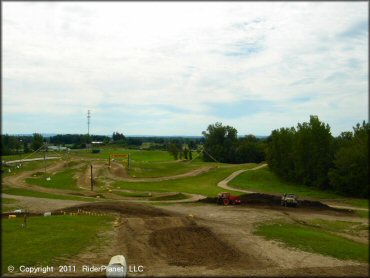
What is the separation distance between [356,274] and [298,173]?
49380 millimetres

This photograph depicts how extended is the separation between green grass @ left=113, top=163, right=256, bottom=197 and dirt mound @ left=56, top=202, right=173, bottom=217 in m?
17.9

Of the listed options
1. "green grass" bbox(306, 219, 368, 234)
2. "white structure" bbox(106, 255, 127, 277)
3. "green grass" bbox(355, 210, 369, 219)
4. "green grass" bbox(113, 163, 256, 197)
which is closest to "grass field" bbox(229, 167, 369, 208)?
"green grass" bbox(355, 210, 369, 219)

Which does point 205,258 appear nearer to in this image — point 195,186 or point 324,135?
point 324,135

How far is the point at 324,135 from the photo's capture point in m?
58.8

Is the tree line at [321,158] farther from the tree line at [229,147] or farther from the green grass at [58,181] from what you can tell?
the tree line at [229,147]

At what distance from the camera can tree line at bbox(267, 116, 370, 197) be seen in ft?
164

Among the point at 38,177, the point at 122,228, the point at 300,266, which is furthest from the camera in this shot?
the point at 38,177

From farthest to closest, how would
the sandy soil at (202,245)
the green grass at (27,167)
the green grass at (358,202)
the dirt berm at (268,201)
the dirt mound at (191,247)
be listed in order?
the green grass at (27,167)
the green grass at (358,202)
the dirt berm at (268,201)
the dirt mound at (191,247)
the sandy soil at (202,245)

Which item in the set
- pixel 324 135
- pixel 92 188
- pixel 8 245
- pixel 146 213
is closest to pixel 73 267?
pixel 8 245

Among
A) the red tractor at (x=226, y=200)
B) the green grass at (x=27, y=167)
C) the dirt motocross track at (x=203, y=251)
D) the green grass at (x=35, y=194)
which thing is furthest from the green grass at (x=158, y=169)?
the dirt motocross track at (x=203, y=251)

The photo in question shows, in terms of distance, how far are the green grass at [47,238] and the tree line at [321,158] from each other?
31344mm

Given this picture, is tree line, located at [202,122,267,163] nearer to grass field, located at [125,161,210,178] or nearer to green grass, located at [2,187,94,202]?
grass field, located at [125,161,210,178]

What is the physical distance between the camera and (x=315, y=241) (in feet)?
95.9

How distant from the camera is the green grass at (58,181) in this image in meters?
65.6
